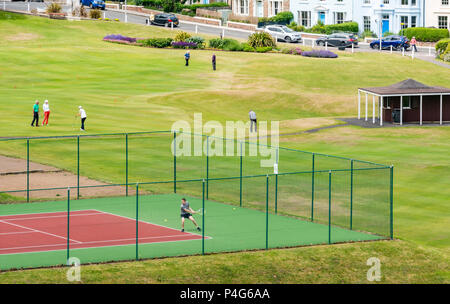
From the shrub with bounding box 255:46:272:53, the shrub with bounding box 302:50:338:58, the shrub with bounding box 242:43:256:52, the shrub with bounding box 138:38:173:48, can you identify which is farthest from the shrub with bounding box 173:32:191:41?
the shrub with bounding box 302:50:338:58

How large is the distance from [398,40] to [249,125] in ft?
143

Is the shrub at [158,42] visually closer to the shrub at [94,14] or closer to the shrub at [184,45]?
the shrub at [184,45]

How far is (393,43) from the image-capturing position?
99875 mm

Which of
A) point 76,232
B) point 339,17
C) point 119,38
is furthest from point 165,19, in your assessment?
point 76,232

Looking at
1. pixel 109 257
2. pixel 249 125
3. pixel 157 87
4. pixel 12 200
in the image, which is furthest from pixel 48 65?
pixel 109 257

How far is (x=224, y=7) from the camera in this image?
418 feet

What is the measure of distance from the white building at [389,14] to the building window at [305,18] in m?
7.45

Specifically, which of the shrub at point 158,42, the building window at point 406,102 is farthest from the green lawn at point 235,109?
the building window at point 406,102

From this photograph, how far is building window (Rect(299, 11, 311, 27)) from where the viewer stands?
11875 cm

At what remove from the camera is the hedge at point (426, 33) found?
343 ft

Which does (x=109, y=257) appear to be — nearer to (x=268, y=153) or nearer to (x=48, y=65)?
(x=268, y=153)

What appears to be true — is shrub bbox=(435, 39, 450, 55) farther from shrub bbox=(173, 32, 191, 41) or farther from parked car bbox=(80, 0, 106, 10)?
parked car bbox=(80, 0, 106, 10)

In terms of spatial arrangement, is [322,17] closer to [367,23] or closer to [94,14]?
[367,23]
